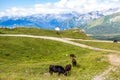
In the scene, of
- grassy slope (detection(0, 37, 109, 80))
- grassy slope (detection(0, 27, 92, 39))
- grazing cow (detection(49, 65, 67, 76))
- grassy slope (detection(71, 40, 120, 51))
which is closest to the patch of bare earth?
grassy slope (detection(0, 37, 109, 80))

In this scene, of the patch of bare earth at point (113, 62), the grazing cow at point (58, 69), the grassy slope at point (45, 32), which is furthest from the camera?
the grassy slope at point (45, 32)

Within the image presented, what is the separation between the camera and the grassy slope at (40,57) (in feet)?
159

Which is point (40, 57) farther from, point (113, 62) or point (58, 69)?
point (58, 69)

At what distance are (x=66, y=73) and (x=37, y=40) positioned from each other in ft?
128

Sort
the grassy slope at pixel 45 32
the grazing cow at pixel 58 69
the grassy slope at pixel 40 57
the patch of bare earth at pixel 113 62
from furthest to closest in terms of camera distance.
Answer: the grassy slope at pixel 45 32
the grassy slope at pixel 40 57
the patch of bare earth at pixel 113 62
the grazing cow at pixel 58 69

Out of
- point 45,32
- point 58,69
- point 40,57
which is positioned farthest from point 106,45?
point 58,69

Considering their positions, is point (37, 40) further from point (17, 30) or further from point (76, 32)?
point (76, 32)

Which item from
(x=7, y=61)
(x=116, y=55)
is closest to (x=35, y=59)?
(x=7, y=61)

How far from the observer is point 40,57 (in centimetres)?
6656

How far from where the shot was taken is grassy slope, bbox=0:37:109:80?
159 feet

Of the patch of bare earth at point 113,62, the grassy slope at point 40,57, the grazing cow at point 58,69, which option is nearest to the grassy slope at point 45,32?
the grassy slope at point 40,57

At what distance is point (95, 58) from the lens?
184 ft

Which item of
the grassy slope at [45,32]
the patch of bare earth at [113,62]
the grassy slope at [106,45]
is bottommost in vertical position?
the patch of bare earth at [113,62]

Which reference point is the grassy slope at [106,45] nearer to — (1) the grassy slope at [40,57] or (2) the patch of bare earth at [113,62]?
(1) the grassy slope at [40,57]
